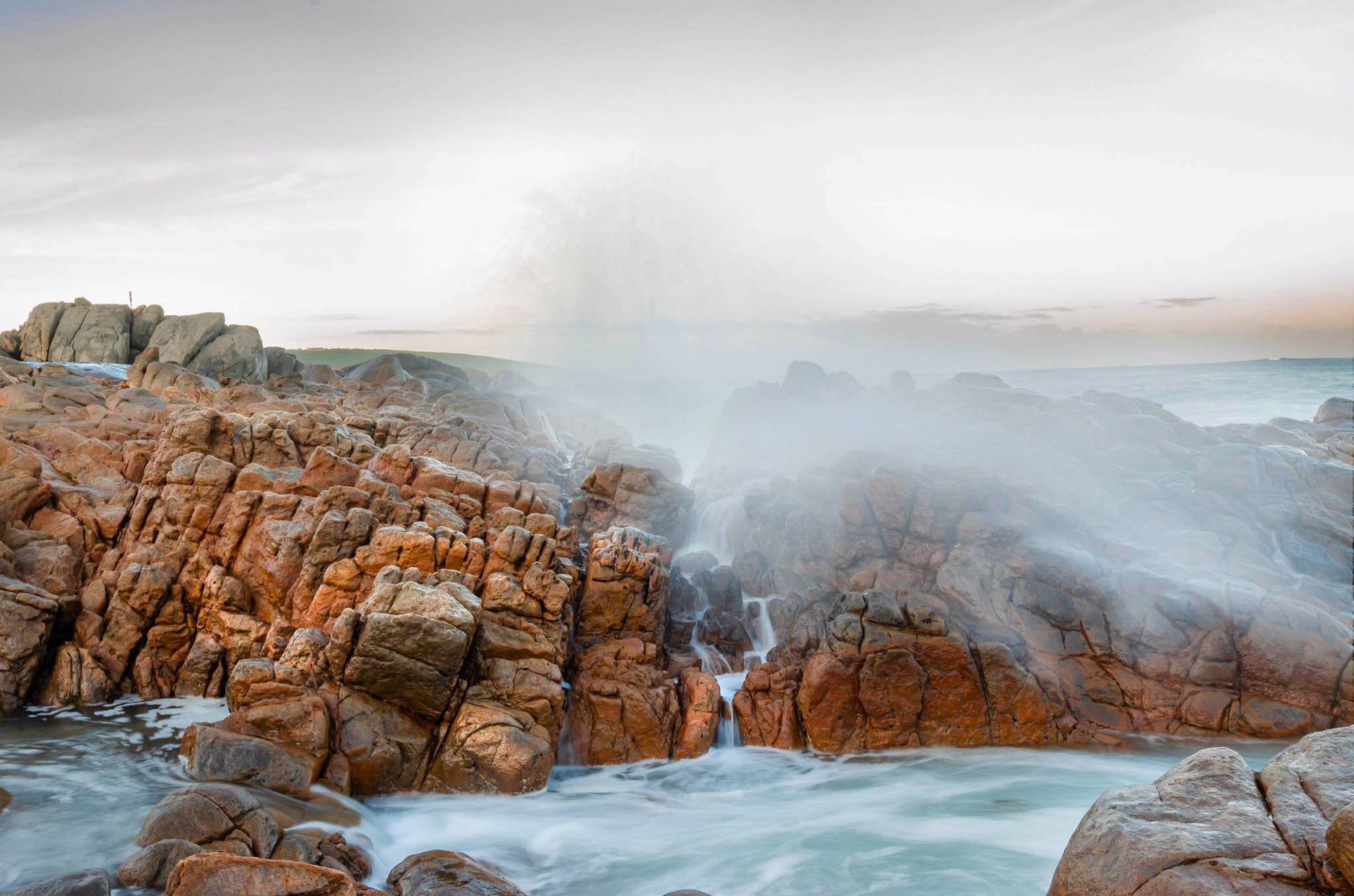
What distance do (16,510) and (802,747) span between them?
75.9 feet

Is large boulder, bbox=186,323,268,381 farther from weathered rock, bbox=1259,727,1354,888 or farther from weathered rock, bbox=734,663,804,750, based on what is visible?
weathered rock, bbox=1259,727,1354,888

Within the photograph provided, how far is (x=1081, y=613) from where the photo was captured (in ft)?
64.4

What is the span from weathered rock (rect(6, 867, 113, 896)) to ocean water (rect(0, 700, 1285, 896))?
98.6 inches

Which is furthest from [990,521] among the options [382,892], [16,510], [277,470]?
[16,510]

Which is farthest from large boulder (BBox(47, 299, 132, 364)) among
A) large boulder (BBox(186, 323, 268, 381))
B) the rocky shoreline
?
the rocky shoreline

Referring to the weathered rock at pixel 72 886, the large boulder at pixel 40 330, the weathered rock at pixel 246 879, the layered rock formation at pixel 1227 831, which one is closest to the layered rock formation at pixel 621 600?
the weathered rock at pixel 72 886

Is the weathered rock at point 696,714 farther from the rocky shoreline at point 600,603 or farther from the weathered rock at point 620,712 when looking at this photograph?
the weathered rock at point 620,712

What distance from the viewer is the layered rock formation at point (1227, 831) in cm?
583

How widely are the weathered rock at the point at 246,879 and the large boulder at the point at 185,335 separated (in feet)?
160

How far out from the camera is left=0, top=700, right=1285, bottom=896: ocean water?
12.7 meters

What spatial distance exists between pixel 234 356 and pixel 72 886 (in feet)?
154

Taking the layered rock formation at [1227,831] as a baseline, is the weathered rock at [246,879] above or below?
below

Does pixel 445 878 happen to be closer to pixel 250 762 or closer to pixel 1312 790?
pixel 250 762

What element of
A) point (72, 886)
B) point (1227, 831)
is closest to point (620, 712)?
point (72, 886)
